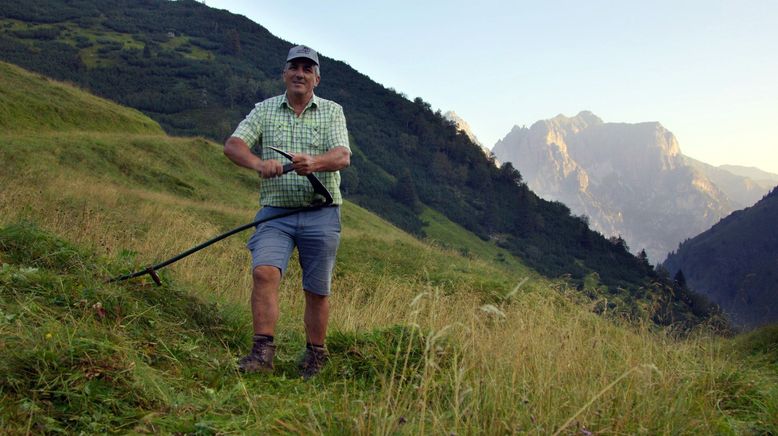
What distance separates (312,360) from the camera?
430 cm

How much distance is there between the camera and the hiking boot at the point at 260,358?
3.99 m

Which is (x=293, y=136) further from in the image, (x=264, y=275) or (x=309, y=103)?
(x=264, y=275)

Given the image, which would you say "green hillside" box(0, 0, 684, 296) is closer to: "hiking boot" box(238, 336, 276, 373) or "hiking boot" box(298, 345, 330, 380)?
"hiking boot" box(298, 345, 330, 380)

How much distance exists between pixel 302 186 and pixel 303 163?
48cm

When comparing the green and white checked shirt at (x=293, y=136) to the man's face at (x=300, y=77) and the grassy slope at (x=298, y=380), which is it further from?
the grassy slope at (x=298, y=380)

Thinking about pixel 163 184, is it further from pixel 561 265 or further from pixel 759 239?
pixel 759 239

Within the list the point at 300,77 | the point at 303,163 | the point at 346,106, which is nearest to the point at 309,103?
the point at 300,77

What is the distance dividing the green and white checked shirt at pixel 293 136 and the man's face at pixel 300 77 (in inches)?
4.3

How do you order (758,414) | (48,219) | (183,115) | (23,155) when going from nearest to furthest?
(758,414) → (48,219) → (23,155) → (183,115)

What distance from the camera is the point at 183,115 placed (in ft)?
279

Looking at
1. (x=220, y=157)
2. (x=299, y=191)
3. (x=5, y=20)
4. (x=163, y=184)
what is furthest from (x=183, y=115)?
(x=299, y=191)

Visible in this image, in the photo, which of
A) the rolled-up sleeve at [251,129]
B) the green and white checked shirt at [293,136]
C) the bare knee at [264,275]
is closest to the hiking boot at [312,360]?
the bare knee at [264,275]

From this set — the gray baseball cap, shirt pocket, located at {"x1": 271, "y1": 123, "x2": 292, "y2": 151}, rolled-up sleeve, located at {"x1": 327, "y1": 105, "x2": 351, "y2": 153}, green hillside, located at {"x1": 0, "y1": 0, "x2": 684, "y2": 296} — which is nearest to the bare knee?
shirt pocket, located at {"x1": 271, "y1": 123, "x2": 292, "y2": 151}

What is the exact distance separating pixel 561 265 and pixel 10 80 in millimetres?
79176
